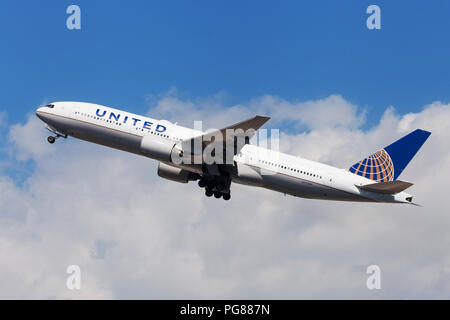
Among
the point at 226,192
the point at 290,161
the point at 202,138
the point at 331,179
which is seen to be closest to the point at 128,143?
the point at 202,138

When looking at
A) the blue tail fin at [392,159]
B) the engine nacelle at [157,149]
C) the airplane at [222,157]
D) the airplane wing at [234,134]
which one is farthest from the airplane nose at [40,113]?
the blue tail fin at [392,159]

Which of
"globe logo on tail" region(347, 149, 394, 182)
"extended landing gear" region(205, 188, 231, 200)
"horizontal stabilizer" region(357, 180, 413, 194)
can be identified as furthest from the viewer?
"extended landing gear" region(205, 188, 231, 200)

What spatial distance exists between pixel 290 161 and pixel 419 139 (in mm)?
11151

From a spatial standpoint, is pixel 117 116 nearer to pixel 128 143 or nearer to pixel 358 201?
pixel 128 143

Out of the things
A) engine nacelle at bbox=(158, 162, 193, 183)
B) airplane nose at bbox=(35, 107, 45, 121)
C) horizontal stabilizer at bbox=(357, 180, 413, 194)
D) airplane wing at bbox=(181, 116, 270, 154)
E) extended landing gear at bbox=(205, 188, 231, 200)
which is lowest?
horizontal stabilizer at bbox=(357, 180, 413, 194)

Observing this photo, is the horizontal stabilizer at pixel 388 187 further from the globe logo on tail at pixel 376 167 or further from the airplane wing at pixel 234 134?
the airplane wing at pixel 234 134

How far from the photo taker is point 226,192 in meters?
44.9

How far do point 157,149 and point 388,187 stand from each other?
53.4 ft

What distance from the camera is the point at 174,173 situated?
45.4m

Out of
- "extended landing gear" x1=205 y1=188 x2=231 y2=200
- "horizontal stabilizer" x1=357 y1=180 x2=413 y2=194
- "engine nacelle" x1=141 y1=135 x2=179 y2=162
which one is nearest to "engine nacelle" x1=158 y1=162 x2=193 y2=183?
"extended landing gear" x1=205 y1=188 x2=231 y2=200

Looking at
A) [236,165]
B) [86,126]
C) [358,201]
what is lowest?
[358,201]

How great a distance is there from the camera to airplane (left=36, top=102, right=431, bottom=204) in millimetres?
41156

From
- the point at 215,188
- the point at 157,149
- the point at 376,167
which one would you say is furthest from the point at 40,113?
the point at 376,167

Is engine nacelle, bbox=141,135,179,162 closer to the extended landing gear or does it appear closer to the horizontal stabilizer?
the extended landing gear
